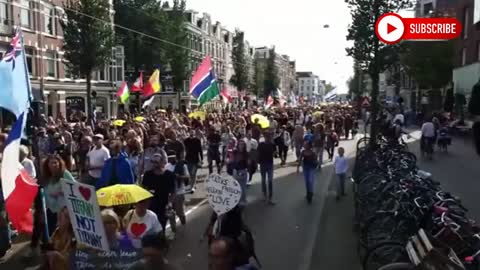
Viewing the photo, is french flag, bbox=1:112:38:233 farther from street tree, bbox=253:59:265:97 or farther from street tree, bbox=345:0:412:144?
street tree, bbox=253:59:265:97

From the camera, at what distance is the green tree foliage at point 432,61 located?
46.7m

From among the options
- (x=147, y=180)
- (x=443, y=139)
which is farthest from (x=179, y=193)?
(x=443, y=139)

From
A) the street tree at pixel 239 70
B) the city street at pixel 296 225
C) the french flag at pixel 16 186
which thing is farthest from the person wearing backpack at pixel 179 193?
the street tree at pixel 239 70

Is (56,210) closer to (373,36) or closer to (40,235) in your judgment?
(40,235)

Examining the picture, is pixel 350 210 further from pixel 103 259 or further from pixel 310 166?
pixel 103 259

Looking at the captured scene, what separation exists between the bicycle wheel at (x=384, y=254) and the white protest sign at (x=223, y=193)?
158cm

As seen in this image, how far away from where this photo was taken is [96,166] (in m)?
10.2

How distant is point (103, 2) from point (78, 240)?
26.8 meters

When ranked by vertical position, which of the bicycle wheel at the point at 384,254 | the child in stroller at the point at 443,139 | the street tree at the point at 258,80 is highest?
the street tree at the point at 258,80

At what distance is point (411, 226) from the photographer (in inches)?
267

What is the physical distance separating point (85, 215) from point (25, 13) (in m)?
32.8

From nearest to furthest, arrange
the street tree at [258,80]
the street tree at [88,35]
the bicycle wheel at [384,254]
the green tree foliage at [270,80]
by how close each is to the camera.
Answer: the bicycle wheel at [384,254] → the street tree at [88,35] → the street tree at [258,80] → the green tree foliage at [270,80]

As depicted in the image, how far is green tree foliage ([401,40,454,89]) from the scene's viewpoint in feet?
153

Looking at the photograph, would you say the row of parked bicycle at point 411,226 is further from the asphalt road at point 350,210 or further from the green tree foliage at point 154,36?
the green tree foliage at point 154,36
